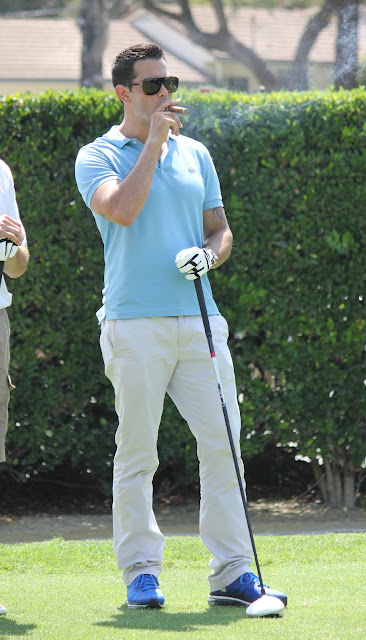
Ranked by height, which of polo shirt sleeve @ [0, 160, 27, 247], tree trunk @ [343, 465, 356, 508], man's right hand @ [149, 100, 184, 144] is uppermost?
man's right hand @ [149, 100, 184, 144]

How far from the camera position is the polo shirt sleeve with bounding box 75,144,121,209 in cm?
383

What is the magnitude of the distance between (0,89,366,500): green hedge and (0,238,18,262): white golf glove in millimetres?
2425

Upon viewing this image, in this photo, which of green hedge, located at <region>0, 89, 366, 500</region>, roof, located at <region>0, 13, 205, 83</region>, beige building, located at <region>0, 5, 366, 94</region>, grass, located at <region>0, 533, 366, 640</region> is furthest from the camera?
roof, located at <region>0, 13, 205, 83</region>

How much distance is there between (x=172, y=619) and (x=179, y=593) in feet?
1.81

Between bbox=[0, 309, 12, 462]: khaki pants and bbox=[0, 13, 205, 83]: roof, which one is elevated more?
bbox=[0, 13, 205, 83]: roof

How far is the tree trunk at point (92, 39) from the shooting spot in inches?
619

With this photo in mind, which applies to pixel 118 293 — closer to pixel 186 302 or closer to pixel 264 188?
pixel 186 302

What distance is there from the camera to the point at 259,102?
625 cm

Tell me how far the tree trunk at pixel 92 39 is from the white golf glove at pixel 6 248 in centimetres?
1233

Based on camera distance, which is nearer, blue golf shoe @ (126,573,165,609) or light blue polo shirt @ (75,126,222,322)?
blue golf shoe @ (126,573,165,609)

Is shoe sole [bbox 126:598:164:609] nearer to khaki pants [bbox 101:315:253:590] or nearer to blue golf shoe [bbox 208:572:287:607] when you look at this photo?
khaki pants [bbox 101:315:253:590]

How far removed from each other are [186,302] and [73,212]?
251 centimetres

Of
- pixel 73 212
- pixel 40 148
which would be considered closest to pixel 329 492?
pixel 73 212

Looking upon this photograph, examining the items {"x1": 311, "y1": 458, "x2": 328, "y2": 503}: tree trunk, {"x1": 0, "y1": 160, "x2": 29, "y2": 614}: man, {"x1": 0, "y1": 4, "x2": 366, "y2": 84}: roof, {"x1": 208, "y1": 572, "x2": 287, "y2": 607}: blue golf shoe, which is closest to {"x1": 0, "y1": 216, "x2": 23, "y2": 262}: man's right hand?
{"x1": 0, "y1": 160, "x2": 29, "y2": 614}: man
